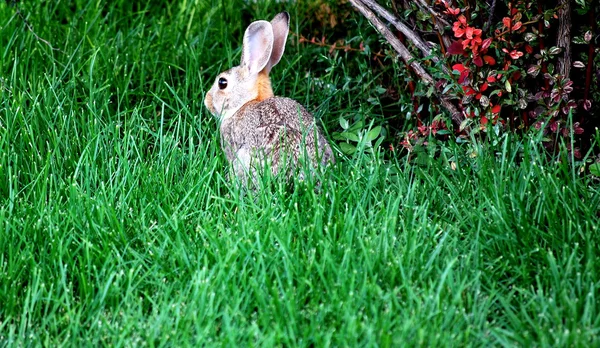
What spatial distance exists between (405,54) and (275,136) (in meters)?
0.79

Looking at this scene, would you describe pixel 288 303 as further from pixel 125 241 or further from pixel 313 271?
pixel 125 241

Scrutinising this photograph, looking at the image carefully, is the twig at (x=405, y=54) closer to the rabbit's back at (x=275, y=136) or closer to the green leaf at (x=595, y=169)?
the rabbit's back at (x=275, y=136)

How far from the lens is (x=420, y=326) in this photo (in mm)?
3002

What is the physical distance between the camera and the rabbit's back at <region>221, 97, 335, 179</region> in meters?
4.34

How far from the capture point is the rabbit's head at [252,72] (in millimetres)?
5043

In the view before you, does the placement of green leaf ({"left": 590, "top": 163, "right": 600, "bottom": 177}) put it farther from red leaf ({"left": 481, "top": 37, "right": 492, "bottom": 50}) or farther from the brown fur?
the brown fur

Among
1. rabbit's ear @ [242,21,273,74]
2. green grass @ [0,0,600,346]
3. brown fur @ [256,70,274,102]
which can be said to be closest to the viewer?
green grass @ [0,0,600,346]

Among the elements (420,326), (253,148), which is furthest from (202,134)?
(420,326)

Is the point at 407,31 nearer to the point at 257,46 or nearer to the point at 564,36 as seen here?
the point at 564,36

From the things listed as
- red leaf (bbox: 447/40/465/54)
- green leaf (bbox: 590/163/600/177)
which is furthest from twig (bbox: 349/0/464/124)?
green leaf (bbox: 590/163/600/177)

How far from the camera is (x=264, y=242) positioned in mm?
3510

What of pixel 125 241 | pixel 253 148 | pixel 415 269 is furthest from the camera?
pixel 253 148

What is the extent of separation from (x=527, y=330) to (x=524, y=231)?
523mm

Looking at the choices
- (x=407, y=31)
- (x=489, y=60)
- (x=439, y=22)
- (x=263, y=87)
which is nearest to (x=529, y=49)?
(x=489, y=60)
